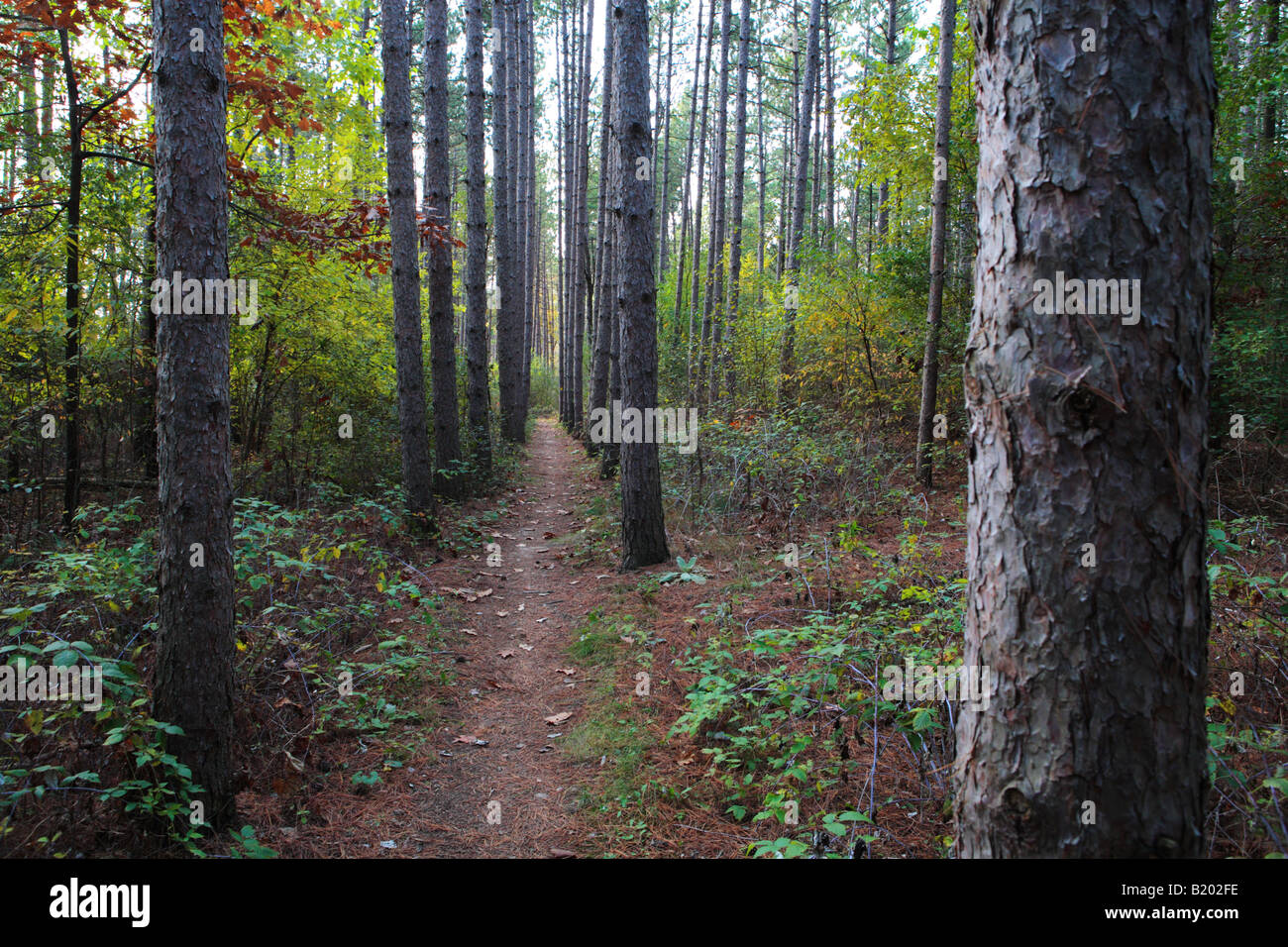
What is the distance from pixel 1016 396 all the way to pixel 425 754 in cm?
389

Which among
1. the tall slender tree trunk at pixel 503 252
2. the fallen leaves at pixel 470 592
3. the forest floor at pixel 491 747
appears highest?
the tall slender tree trunk at pixel 503 252

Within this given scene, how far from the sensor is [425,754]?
13.8 feet

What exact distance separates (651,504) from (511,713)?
10.7 ft

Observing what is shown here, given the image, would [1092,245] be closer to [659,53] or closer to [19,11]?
[19,11]

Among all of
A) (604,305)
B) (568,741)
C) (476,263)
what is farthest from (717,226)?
(568,741)

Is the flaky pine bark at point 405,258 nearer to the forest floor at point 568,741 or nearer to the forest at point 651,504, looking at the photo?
the forest at point 651,504

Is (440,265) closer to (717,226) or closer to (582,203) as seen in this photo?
(582,203)

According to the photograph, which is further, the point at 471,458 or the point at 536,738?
the point at 471,458

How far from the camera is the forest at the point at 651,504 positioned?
5.80ft

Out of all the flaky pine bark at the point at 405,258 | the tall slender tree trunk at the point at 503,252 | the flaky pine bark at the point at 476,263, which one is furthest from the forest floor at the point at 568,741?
the tall slender tree trunk at the point at 503,252

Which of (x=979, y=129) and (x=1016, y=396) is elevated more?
(x=979, y=129)

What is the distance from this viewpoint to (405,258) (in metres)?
8.64

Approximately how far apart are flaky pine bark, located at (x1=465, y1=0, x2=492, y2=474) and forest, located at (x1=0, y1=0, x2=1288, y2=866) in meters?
0.08

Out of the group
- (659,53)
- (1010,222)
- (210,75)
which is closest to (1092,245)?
(1010,222)
